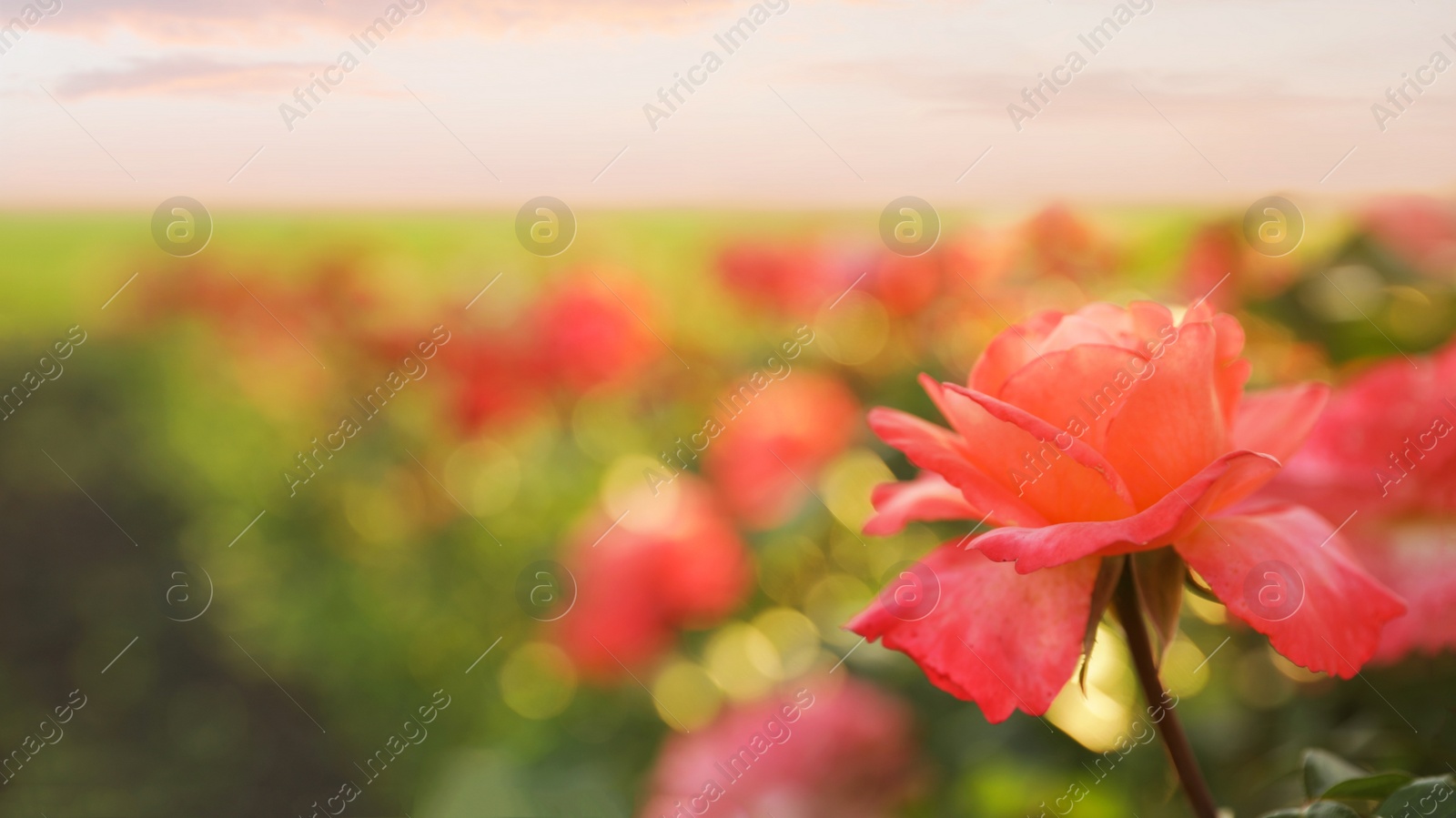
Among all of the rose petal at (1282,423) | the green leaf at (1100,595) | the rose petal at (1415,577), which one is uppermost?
the green leaf at (1100,595)

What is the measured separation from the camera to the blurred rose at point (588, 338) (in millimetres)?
1136

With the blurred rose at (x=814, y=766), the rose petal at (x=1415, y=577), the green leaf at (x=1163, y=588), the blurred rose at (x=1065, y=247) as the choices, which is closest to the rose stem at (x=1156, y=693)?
the green leaf at (x=1163, y=588)

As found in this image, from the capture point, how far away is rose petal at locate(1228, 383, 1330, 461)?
33 centimetres

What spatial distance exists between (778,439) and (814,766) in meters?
0.35

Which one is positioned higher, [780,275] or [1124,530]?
[780,275]

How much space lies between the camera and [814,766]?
0.61 metres

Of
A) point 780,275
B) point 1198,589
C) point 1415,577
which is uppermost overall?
point 780,275

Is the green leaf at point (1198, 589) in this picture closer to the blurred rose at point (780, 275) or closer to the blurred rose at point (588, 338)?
the blurred rose at point (780, 275)

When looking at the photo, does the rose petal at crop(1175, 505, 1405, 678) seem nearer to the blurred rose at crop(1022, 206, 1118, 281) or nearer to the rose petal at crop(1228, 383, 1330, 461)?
the rose petal at crop(1228, 383, 1330, 461)

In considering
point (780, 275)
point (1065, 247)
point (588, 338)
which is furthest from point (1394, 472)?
point (588, 338)

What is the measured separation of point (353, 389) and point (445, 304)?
17cm

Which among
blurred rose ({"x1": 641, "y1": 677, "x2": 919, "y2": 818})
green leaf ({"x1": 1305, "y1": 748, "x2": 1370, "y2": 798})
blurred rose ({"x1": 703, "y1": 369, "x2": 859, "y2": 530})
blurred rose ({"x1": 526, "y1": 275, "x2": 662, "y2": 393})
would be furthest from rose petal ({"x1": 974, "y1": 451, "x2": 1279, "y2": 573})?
blurred rose ({"x1": 526, "y1": 275, "x2": 662, "y2": 393})

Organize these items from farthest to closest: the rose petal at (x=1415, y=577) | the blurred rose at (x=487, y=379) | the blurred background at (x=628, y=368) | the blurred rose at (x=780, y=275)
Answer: the blurred rose at (x=487, y=379) < the blurred rose at (x=780, y=275) < the blurred background at (x=628, y=368) < the rose petal at (x=1415, y=577)

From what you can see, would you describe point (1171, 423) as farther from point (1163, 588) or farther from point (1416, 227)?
point (1416, 227)
